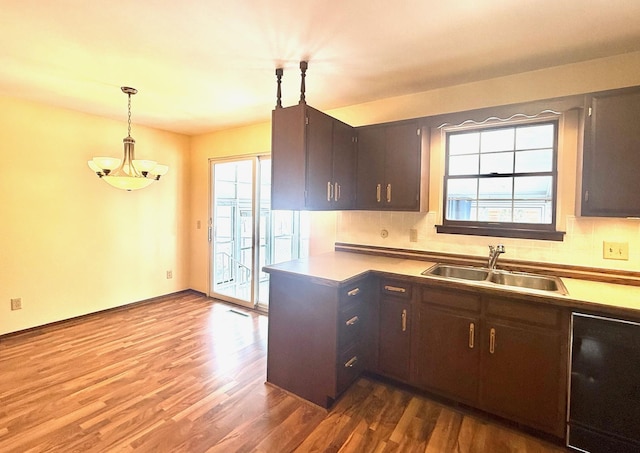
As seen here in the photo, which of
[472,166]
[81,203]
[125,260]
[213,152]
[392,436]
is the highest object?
[213,152]

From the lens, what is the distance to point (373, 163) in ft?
9.56

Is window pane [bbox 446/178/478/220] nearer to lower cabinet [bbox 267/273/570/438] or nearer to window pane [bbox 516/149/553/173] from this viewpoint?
window pane [bbox 516/149/553/173]

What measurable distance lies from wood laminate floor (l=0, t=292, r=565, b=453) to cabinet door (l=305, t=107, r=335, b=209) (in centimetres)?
151

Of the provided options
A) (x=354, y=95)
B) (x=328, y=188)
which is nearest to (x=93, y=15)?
(x=328, y=188)

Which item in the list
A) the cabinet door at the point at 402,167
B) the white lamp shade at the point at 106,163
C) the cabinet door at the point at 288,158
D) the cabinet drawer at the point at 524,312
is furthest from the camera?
the cabinet door at the point at 402,167

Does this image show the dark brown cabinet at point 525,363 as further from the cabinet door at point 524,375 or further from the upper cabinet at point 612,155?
the upper cabinet at point 612,155

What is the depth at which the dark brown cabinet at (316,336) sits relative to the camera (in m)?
2.19

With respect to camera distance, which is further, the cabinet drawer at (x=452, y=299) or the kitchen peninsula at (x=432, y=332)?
the cabinet drawer at (x=452, y=299)

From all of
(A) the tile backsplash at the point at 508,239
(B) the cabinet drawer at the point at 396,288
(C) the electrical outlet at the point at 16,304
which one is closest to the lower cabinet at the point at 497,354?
(B) the cabinet drawer at the point at 396,288

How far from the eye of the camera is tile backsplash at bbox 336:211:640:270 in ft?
7.16

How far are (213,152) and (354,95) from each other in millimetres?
2441

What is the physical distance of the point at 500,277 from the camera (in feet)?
8.07

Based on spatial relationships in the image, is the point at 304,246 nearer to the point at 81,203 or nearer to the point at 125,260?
the point at 125,260

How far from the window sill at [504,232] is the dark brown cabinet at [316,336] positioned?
984 mm
